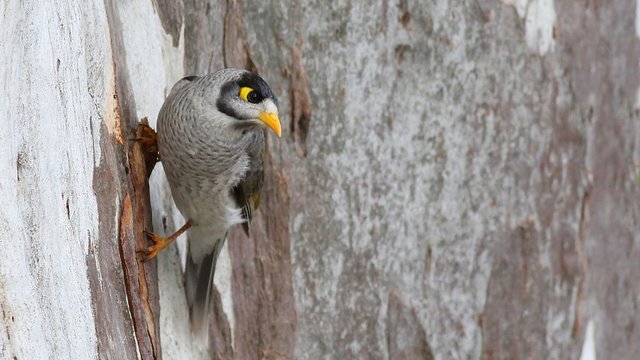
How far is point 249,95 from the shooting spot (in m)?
2.90

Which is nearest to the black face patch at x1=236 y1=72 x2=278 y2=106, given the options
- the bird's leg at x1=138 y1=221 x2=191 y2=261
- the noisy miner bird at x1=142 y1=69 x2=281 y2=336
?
the noisy miner bird at x1=142 y1=69 x2=281 y2=336

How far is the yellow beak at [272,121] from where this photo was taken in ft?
9.42

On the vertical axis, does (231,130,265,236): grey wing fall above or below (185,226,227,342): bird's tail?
above

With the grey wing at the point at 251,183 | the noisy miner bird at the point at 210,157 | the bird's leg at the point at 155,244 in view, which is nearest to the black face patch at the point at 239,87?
the noisy miner bird at the point at 210,157

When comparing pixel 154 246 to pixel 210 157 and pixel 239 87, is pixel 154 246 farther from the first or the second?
pixel 239 87

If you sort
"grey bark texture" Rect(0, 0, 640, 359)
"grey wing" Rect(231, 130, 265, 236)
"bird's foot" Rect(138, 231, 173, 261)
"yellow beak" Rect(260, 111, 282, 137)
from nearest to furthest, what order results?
"bird's foot" Rect(138, 231, 173, 261), "yellow beak" Rect(260, 111, 282, 137), "grey wing" Rect(231, 130, 265, 236), "grey bark texture" Rect(0, 0, 640, 359)

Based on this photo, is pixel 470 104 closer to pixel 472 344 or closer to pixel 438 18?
pixel 438 18

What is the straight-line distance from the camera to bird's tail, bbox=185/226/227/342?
3215 mm

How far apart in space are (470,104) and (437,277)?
59cm

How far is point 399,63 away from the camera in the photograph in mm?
3301

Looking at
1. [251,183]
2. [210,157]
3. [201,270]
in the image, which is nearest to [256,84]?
[210,157]

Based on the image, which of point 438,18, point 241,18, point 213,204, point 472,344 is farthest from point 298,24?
point 472,344

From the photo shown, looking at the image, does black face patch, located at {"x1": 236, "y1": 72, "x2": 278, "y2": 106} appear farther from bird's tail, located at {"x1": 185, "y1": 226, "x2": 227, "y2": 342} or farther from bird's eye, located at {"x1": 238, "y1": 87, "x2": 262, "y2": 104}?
bird's tail, located at {"x1": 185, "y1": 226, "x2": 227, "y2": 342}

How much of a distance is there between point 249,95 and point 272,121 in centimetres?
10
